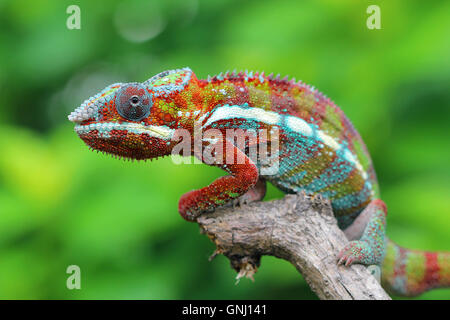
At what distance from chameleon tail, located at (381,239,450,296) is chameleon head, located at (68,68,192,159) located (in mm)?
1543

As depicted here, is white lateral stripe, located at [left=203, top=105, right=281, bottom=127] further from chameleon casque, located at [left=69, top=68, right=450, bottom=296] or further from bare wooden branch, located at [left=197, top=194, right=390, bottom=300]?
bare wooden branch, located at [left=197, top=194, right=390, bottom=300]

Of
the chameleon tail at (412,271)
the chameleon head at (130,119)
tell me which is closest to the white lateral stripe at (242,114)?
the chameleon head at (130,119)

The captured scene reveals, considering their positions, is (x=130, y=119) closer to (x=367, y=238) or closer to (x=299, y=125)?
(x=299, y=125)

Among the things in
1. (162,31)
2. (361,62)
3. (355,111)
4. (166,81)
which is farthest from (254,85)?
(162,31)

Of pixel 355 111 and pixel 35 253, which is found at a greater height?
pixel 355 111

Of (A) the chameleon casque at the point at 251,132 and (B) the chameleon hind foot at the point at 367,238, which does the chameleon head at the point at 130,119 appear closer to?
(A) the chameleon casque at the point at 251,132

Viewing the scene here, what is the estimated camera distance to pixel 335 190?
2.92 meters

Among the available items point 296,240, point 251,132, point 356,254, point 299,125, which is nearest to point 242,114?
point 251,132

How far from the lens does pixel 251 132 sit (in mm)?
2771

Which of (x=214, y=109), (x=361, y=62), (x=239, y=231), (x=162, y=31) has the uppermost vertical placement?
(x=162, y=31)

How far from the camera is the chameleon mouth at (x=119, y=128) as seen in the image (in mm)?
2586
